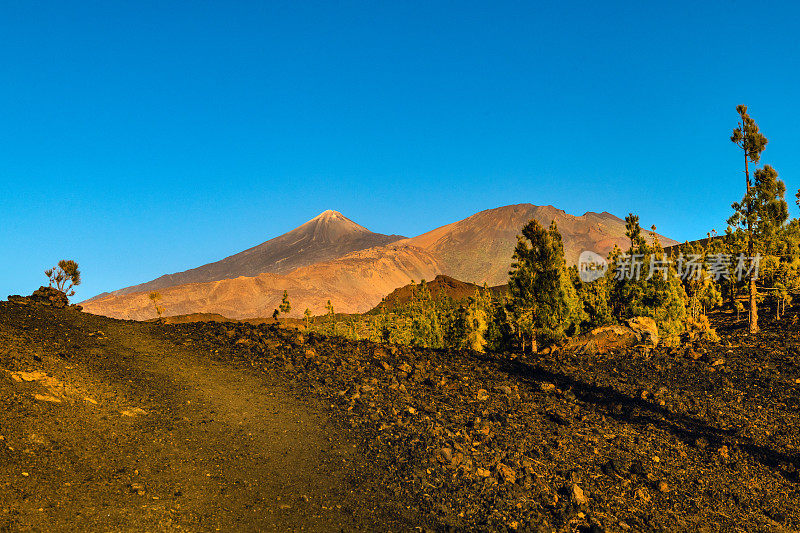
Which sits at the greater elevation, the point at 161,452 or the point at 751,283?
the point at 751,283

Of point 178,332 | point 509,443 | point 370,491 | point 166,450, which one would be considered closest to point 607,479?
point 509,443

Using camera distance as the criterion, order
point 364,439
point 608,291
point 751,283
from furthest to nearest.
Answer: point 608,291 → point 751,283 → point 364,439

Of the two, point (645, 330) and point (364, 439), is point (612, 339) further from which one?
point (364, 439)

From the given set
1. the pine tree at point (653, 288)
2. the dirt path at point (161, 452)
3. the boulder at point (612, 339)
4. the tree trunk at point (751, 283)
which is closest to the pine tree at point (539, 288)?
the boulder at point (612, 339)

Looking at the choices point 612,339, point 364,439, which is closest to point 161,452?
point 364,439

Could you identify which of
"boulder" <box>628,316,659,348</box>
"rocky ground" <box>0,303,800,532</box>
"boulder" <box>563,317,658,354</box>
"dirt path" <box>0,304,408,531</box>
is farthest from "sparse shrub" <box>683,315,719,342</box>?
"dirt path" <box>0,304,408,531</box>

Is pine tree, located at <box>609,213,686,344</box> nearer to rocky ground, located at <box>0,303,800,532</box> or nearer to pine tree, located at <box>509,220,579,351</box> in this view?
pine tree, located at <box>509,220,579,351</box>

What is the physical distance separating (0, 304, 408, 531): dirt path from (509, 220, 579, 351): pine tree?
17.8m

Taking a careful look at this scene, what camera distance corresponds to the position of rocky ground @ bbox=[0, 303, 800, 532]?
7754 millimetres

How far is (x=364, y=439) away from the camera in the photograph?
10.1 meters

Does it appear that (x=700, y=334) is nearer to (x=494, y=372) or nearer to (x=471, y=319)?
(x=471, y=319)

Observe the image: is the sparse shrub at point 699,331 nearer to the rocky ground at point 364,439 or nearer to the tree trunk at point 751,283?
the tree trunk at point 751,283

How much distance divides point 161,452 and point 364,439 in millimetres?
3519

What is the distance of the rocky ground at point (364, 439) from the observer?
7.75 meters
